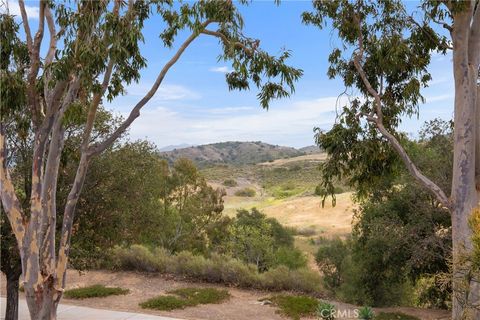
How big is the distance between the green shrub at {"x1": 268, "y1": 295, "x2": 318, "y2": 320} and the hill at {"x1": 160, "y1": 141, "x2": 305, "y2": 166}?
108 m

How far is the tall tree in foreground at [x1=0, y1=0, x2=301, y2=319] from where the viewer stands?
316 inches

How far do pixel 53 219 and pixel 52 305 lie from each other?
5.12ft

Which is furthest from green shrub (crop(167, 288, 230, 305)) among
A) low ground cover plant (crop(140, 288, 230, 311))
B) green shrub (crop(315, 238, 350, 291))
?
green shrub (crop(315, 238, 350, 291))

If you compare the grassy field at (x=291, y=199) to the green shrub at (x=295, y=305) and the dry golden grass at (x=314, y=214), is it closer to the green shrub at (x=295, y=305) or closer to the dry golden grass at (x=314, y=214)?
the dry golden grass at (x=314, y=214)

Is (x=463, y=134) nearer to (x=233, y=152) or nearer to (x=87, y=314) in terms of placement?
(x=87, y=314)

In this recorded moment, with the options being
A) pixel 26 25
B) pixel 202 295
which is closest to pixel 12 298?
pixel 202 295

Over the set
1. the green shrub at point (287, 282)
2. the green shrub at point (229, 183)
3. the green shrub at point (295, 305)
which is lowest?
the green shrub at point (295, 305)

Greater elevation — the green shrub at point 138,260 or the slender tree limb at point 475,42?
the slender tree limb at point 475,42

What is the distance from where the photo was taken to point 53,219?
28.3 ft

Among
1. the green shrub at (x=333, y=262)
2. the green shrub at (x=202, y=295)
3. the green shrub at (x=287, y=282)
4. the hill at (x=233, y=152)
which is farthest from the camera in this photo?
the hill at (x=233, y=152)

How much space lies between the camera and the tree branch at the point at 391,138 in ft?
32.0

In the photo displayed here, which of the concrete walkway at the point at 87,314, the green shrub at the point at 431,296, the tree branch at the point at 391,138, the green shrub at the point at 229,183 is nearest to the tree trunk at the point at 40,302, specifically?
the concrete walkway at the point at 87,314

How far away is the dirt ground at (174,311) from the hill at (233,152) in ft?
346

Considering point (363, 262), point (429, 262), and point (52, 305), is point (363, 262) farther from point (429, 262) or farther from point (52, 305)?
point (52, 305)
